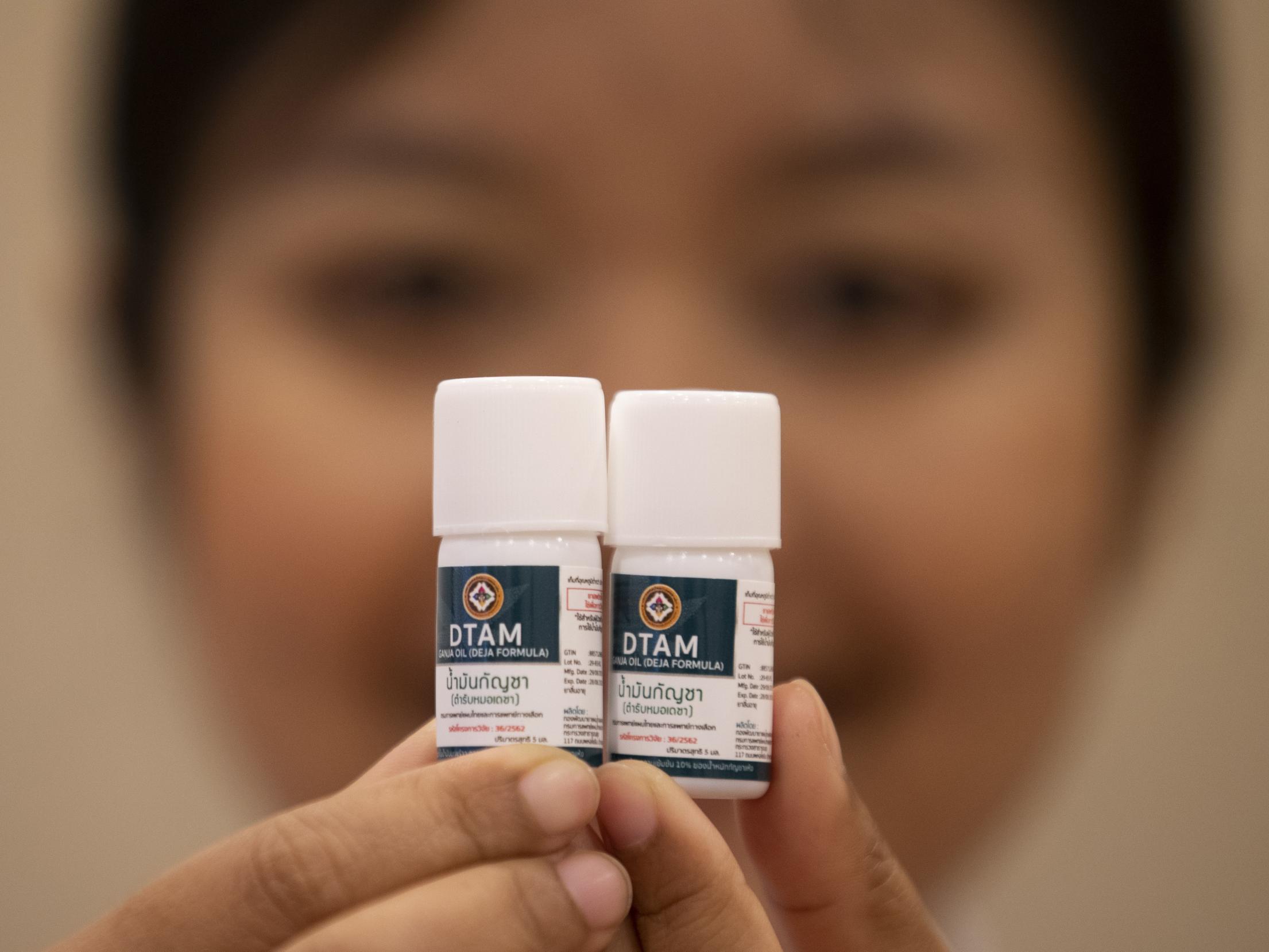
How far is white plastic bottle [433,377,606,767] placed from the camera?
2.00 feet

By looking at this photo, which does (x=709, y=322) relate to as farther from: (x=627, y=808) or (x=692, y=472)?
(x=627, y=808)

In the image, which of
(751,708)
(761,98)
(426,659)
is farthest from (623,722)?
(761,98)

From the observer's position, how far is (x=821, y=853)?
717 mm

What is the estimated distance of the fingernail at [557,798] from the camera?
1.80ft

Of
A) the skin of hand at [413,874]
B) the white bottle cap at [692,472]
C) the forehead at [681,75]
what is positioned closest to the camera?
the skin of hand at [413,874]

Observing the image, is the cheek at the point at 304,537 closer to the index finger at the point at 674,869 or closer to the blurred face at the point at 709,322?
the blurred face at the point at 709,322

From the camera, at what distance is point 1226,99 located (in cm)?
126

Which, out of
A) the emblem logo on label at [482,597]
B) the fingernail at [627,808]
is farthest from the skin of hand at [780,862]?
the emblem logo on label at [482,597]

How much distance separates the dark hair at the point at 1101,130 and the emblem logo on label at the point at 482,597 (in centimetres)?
78

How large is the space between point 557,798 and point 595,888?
2.2 inches

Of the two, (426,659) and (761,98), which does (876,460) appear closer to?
(761,98)

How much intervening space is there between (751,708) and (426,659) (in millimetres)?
617

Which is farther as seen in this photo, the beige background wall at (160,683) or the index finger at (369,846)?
the beige background wall at (160,683)

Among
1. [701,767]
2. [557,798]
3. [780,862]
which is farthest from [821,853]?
[557,798]
